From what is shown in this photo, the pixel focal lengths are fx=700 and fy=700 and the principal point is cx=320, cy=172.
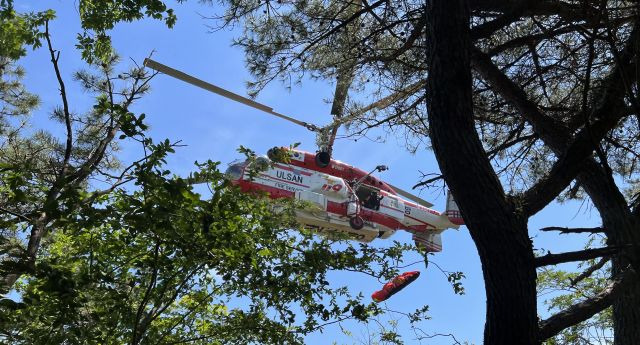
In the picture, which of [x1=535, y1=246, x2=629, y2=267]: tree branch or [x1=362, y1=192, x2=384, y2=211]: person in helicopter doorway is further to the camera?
[x1=362, y1=192, x2=384, y2=211]: person in helicopter doorway

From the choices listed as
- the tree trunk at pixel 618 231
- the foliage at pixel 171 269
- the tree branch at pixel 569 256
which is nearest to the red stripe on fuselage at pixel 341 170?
the foliage at pixel 171 269

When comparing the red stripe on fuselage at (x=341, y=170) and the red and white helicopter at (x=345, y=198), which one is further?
the red stripe on fuselage at (x=341, y=170)

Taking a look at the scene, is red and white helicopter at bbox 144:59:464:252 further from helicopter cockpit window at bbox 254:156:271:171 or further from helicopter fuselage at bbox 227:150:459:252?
helicopter cockpit window at bbox 254:156:271:171

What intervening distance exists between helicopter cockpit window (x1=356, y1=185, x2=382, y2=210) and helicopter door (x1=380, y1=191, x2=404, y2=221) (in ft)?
0.82

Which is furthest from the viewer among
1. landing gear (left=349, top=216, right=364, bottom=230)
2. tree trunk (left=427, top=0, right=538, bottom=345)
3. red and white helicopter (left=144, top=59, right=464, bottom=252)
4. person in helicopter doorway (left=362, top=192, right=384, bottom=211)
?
person in helicopter doorway (left=362, top=192, right=384, bottom=211)

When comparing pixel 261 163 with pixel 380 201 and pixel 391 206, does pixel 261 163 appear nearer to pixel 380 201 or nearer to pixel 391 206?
pixel 380 201

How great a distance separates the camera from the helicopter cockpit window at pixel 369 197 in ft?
53.2

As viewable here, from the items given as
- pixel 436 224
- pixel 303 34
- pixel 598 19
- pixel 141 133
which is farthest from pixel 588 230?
pixel 436 224

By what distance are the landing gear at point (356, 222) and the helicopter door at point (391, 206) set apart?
0.88 meters

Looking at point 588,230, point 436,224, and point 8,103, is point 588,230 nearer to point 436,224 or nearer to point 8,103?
point 8,103

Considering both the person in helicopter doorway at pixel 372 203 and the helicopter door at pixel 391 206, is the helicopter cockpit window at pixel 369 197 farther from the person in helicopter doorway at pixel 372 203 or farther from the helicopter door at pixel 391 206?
the helicopter door at pixel 391 206

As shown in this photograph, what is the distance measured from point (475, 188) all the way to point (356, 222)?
13047 mm

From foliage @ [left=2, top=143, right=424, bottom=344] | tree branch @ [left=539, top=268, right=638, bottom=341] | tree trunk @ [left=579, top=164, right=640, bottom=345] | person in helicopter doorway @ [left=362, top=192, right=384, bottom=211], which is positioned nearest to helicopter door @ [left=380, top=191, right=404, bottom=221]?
person in helicopter doorway @ [left=362, top=192, right=384, bottom=211]

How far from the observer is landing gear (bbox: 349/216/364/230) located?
15.6 m
